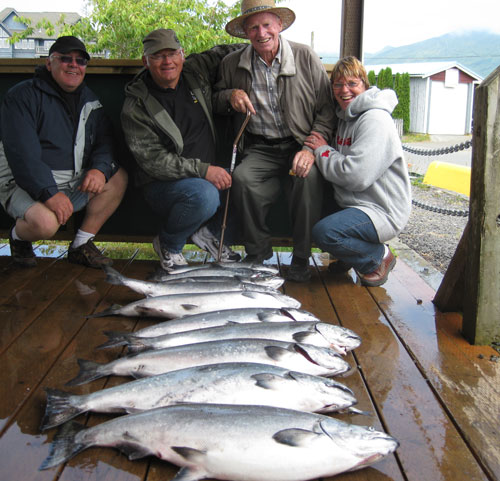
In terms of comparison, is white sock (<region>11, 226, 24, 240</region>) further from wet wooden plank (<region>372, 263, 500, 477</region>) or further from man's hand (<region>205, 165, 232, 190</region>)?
wet wooden plank (<region>372, 263, 500, 477</region>)

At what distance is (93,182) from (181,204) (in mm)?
706

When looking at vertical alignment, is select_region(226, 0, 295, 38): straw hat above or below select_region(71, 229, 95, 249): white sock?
above

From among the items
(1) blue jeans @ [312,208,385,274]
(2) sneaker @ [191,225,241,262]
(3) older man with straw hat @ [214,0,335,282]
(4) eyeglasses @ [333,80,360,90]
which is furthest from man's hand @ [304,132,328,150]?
(2) sneaker @ [191,225,241,262]

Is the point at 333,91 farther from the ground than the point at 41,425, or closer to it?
farther from the ground

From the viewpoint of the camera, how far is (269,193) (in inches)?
171

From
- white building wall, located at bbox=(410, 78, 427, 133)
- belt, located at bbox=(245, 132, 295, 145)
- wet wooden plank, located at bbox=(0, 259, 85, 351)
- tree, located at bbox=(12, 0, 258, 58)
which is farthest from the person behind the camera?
white building wall, located at bbox=(410, 78, 427, 133)

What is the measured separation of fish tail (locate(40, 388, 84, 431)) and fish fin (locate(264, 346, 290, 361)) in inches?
34.1

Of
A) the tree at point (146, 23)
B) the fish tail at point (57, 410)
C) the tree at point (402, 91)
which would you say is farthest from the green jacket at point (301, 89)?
the tree at point (402, 91)

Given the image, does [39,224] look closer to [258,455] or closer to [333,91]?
[333,91]

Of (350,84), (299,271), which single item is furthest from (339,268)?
(350,84)

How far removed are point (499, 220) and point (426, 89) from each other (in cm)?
4147

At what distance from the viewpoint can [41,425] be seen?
2213 millimetres

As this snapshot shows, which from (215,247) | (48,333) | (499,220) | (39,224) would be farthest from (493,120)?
(39,224)

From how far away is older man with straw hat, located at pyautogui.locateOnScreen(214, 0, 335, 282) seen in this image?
13.5 ft
